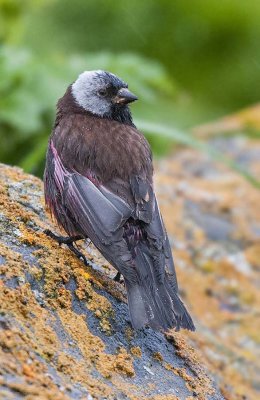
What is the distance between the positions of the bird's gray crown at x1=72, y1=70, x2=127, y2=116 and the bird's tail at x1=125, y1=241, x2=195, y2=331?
1.37 metres

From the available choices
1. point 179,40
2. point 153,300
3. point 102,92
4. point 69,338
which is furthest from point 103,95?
point 179,40

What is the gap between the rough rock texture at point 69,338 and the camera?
2.67 m

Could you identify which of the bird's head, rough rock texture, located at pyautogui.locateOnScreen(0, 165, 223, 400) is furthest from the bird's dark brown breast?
rough rock texture, located at pyautogui.locateOnScreen(0, 165, 223, 400)

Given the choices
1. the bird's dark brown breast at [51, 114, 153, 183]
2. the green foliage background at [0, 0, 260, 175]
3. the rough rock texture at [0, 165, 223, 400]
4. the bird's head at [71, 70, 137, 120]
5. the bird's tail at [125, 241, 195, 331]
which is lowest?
the rough rock texture at [0, 165, 223, 400]

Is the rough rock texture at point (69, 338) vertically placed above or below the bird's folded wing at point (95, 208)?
below

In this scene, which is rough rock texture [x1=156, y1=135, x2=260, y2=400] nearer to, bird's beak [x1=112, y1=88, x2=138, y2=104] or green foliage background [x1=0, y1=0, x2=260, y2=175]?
bird's beak [x1=112, y1=88, x2=138, y2=104]

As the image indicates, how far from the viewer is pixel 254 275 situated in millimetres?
5289

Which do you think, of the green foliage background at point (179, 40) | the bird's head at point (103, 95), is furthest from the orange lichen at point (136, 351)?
the green foliage background at point (179, 40)

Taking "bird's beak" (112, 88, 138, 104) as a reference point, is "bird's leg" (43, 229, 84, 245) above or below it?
below

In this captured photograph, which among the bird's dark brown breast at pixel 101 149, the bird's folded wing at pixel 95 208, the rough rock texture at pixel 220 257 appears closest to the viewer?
the bird's folded wing at pixel 95 208

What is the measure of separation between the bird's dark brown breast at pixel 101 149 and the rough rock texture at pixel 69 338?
41cm

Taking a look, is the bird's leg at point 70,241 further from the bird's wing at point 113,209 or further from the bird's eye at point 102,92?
the bird's eye at point 102,92

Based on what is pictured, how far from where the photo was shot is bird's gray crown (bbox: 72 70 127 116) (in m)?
4.82

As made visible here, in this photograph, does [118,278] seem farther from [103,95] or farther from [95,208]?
[103,95]
